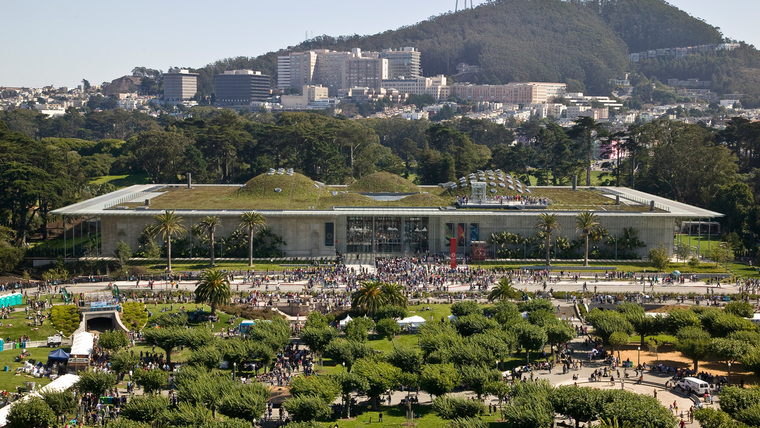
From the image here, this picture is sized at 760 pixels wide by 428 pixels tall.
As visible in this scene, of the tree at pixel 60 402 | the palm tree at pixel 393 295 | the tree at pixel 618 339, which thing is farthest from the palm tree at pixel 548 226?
the tree at pixel 60 402

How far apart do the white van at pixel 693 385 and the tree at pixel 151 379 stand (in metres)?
28.4

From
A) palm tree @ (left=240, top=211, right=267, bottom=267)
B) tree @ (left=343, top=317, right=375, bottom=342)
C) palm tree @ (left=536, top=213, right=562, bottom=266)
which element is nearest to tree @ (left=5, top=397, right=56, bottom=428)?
tree @ (left=343, top=317, right=375, bottom=342)

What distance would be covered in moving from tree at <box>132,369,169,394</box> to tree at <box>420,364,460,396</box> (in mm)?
13815

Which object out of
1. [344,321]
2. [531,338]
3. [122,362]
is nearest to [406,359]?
[531,338]

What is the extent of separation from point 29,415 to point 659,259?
55553 millimetres

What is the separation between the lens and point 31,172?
3590 inches

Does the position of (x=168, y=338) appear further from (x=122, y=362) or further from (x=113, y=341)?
(x=122, y=362)

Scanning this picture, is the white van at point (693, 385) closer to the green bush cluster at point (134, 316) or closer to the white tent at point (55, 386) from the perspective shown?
the white tent at point (55, 386)

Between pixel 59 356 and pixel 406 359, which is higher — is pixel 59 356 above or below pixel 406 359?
below

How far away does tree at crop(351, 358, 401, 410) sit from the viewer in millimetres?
43844

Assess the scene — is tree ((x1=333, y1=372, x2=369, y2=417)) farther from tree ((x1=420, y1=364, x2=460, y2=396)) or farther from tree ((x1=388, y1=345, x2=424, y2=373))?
tree ((x1=388, y1=345, x2=424, y2=373))

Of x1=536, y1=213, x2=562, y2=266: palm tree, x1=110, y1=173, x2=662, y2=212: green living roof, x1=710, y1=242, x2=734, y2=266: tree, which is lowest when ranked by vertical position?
x1=710, y1=242, x2=734, y2=266: tree

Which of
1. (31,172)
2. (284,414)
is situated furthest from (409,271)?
(31,172)

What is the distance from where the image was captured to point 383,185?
312ft
